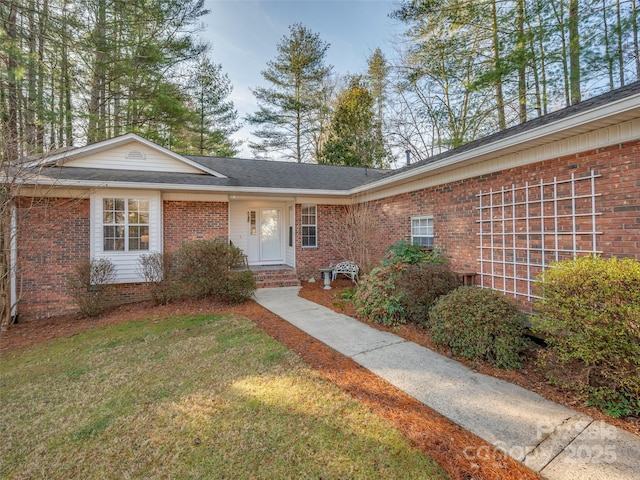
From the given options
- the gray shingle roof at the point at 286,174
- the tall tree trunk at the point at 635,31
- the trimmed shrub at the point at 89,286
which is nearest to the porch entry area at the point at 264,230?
the gray shingle roof at the point at 286,174

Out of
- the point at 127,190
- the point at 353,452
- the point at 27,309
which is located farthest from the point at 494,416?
the point at 27,309

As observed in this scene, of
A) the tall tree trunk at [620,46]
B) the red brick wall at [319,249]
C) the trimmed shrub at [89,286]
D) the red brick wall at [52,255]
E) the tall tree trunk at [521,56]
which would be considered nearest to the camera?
the trimmed shrub at [89,286]

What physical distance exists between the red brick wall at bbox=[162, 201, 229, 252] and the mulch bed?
2332 mm

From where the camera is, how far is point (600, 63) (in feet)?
Result: 32.1

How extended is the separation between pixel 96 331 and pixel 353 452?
5936 mm

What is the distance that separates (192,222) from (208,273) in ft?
7.56

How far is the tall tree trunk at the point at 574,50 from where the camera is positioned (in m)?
9.77

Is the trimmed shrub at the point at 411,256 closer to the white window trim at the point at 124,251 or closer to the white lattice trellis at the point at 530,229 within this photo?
the white lattice trellis at the point at 530,229

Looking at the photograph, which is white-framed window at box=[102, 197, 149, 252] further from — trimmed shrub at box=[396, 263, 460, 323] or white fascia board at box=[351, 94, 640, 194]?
white fascia board at box=[351, 94, 640, 194]

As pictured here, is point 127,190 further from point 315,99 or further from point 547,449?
point 315,99

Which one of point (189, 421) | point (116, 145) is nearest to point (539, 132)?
point (189, 421)

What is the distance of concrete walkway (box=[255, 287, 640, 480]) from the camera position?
85.6 inches

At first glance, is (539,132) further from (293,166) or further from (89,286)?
(293,166)

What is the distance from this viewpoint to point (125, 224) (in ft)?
25.8
